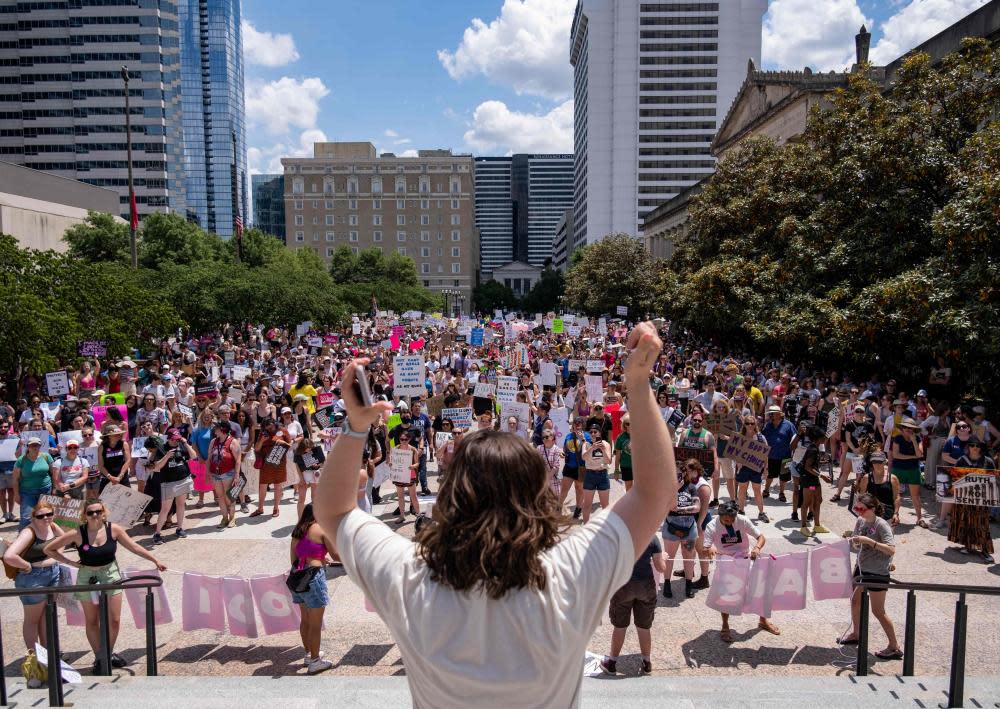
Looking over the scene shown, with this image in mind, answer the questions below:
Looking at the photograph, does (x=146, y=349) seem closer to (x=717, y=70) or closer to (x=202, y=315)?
(x=202, y=315)

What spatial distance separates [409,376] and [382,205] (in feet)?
345

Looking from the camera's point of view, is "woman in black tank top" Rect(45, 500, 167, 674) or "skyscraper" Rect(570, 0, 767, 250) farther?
"skyscraper" Rect(570, 0, 767, 250)

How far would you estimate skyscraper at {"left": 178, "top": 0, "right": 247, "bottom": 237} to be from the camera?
561 ft

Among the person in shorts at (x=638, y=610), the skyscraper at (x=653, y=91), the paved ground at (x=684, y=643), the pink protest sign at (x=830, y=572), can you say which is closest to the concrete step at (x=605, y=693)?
the person in shorts at (x=638, y=610)

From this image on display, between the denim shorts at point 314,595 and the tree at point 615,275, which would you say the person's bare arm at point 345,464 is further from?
the tree at point 615,275

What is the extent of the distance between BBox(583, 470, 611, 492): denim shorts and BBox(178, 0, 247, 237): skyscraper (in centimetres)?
17604

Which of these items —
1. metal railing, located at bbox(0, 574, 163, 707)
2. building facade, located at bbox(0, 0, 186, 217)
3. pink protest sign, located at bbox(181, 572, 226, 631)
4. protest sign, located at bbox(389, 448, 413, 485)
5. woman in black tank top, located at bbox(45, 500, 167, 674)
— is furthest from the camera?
building facade, located at bbox(0, 0, 186, 217)

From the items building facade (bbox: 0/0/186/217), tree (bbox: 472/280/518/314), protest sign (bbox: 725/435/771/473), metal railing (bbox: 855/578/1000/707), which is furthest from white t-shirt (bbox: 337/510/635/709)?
tree (bbox: 472/280/518/314)

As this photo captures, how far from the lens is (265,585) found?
6730 millimetres

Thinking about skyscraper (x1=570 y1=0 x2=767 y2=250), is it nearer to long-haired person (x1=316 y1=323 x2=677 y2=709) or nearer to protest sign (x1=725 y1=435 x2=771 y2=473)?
protest sign (x1=725 y1=435 x2=771 y2=473)

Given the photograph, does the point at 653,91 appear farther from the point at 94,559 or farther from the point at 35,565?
the point at 35,565

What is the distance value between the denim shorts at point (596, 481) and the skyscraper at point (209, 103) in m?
176

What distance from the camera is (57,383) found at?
49.2 ft

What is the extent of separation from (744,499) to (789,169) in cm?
1554
